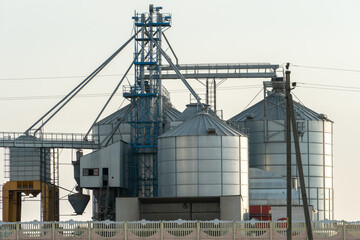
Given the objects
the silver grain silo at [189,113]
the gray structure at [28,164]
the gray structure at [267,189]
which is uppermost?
the silver grain silo at [189,113]

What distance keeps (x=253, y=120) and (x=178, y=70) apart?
34.1 ft

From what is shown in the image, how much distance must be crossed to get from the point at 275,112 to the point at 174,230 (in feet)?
147

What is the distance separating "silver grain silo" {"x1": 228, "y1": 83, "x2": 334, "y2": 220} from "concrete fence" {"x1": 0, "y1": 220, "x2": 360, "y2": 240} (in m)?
39.3

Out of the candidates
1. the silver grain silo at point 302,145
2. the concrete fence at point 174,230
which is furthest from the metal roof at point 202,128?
the concrete fence at point 174,230

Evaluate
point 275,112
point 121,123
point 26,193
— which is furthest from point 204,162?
point 26,193

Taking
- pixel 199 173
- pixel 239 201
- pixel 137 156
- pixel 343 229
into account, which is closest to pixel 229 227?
pixel 343 229

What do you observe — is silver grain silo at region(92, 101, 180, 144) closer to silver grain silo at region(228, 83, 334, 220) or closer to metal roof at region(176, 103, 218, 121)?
metal roof at region(176, 103, 218, 121)

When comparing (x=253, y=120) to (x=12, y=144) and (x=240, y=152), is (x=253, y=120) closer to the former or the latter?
(x=240, y=152)

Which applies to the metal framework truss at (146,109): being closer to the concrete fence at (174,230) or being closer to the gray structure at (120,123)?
the gray structure at (120,123)

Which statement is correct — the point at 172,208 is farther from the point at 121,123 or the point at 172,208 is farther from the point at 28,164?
the point at 28,164

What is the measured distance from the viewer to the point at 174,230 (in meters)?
60.6

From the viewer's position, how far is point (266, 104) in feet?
343

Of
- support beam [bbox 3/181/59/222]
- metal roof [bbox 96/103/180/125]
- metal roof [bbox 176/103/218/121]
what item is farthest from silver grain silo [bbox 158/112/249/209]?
support beam [bbox 3/181/59/222]

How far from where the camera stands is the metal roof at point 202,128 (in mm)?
88188
